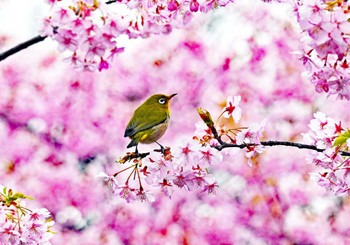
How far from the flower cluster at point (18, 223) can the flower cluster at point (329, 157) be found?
1390 millimetres

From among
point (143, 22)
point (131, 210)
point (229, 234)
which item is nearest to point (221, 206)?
point (229, 234)

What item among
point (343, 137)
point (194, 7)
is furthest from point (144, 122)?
A: point (343, 137)

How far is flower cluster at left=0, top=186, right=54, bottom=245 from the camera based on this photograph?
130 inches

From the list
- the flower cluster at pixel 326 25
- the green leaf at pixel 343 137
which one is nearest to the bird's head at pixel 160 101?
the green leaf at pixel 343 137

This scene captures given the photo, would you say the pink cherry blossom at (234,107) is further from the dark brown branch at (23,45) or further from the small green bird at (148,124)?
the dark brown branch at (23,45)

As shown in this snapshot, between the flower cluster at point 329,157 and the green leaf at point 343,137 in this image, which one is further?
the flower cluster at point 329,157

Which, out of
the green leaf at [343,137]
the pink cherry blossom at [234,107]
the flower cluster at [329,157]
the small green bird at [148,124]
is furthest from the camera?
the small green bird at [148,124]

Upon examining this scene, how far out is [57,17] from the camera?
2.28 m

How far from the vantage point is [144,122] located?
3.88 meters

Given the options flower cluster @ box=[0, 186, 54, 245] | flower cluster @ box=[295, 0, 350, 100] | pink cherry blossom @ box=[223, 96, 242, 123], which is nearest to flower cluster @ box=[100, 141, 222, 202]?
pink cherry blossom @ box=[223, 96, 242, 123]

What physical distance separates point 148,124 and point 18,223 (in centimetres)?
92

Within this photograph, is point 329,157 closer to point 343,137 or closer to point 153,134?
point 343,137

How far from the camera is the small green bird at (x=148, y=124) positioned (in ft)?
12.6

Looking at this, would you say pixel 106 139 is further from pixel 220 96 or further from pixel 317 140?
pixel 317 140
